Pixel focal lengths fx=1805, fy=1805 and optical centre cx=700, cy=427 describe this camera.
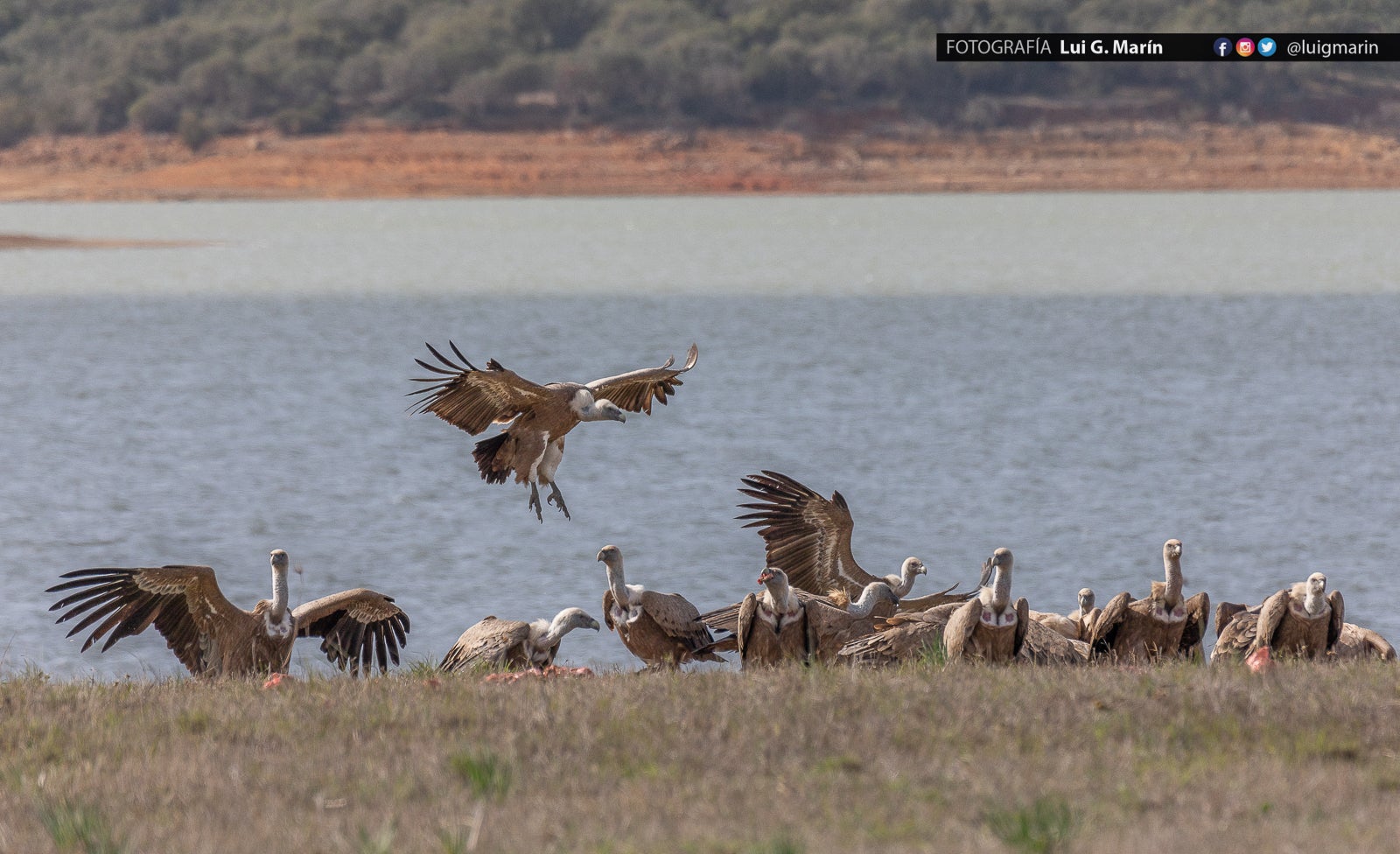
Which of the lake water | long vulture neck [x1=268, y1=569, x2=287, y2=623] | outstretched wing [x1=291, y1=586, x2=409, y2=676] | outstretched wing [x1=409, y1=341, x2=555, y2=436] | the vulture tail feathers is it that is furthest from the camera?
the lake water

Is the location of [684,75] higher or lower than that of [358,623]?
higher

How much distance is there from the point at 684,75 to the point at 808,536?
7517 centimetres

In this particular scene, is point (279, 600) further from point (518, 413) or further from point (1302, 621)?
point (1302, 621)

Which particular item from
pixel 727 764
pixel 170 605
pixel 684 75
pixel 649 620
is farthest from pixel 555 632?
pixel 684 75

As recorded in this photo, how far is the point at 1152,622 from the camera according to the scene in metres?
11.3

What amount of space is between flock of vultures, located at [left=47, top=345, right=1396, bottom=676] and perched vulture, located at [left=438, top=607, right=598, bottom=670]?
12mm

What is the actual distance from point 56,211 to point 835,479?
82.5 metres

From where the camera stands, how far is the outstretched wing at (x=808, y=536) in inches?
499

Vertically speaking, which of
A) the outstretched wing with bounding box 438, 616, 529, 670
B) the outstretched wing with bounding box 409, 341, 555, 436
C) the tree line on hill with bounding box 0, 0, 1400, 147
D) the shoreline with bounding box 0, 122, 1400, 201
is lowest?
the outstretched wing with bounding box 438, 616, 529, 670

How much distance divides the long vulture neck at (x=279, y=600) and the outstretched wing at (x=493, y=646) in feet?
3.41

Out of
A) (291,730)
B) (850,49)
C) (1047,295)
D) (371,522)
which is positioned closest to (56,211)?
(850,49)

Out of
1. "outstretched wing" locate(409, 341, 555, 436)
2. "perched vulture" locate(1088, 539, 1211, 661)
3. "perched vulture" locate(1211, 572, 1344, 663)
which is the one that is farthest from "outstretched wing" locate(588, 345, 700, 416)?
"perched vulture" locate(1211, 572, 1344, 663)

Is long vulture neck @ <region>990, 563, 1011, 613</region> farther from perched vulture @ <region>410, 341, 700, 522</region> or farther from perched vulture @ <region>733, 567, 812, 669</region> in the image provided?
perched vulture @ <region>410, 341, 700, 522</region>

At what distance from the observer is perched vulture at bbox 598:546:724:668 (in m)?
11.2
